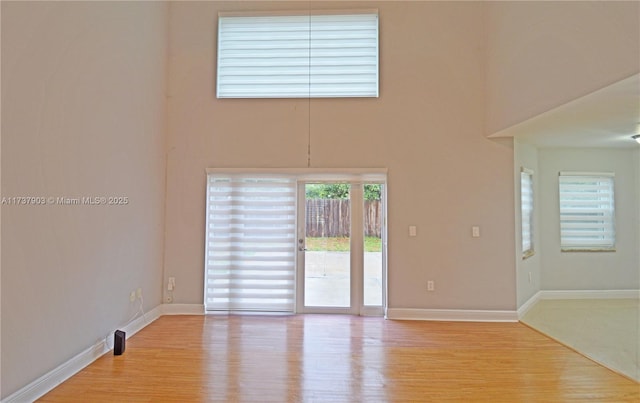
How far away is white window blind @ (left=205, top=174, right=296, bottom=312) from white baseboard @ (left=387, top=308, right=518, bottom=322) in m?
1.44

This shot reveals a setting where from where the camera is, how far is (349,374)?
279 cm

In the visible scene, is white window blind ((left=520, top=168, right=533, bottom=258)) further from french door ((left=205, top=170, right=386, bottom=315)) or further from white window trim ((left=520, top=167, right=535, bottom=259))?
french door ((left=205, top=170, right=386, bottom=315))

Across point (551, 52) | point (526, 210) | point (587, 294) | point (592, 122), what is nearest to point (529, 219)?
point (526, 210)

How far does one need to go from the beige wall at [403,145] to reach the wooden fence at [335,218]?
26 cm

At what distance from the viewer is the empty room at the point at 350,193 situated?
3.13 meters

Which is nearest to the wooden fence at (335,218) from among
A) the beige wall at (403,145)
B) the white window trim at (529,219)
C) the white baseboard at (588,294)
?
the beige wall at (403,145)

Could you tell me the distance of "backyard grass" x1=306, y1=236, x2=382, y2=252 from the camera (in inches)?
175

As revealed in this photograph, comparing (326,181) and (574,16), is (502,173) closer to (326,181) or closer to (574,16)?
(574,16)

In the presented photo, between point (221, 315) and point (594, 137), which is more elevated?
point (594, 137)

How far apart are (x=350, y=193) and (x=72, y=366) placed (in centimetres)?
340

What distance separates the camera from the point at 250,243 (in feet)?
14.5

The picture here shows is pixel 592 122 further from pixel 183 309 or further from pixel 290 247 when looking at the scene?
pixel 183 309

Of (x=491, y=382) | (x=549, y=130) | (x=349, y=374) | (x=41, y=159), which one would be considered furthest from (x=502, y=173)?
(x=41, y=159)

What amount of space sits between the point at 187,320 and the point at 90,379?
1.46 m
